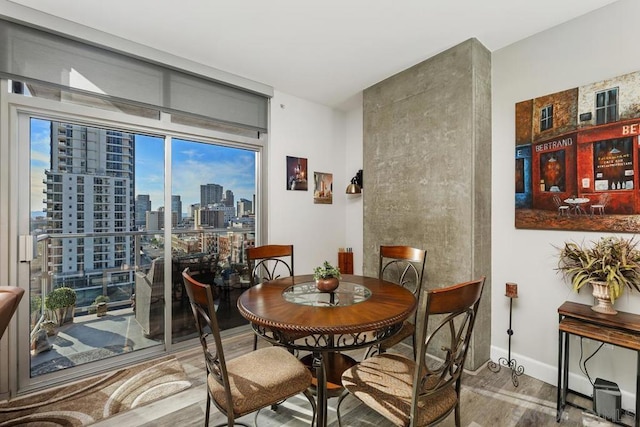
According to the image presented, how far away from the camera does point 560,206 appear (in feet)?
7.47

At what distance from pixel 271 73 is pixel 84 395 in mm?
3308

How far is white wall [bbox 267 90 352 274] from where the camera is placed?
139 inches

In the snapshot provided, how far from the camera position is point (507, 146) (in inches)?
102

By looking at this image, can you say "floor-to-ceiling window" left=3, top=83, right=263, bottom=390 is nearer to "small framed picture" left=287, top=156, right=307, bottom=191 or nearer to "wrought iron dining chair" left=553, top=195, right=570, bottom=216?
"small framed picture" left=287, top=156, right=307, bottom=191

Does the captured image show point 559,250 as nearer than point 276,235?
Yes

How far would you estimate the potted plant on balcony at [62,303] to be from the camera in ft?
7.97

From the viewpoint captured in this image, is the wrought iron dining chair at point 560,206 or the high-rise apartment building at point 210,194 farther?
the high-rise apartment building at point 210,194

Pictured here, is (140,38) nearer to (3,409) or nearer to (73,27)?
(73,27)

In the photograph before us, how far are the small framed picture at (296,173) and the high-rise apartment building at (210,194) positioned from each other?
0.85 m

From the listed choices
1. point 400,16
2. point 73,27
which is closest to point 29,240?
point 73,27

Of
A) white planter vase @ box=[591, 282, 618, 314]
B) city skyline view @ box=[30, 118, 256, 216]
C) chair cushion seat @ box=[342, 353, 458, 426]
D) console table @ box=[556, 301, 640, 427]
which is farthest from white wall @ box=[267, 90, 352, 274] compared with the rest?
white planter vase @ box=[591, 282, 618, 314]

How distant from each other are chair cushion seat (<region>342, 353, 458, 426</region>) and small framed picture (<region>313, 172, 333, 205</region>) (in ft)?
8.18

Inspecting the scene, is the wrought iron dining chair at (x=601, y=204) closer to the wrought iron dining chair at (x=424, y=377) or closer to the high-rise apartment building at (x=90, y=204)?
the wrought iron dining chair at (x=424, y=377)

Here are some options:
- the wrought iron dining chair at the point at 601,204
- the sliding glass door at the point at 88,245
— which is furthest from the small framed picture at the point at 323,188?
the wrought iron dining chair at the point at 601,204
